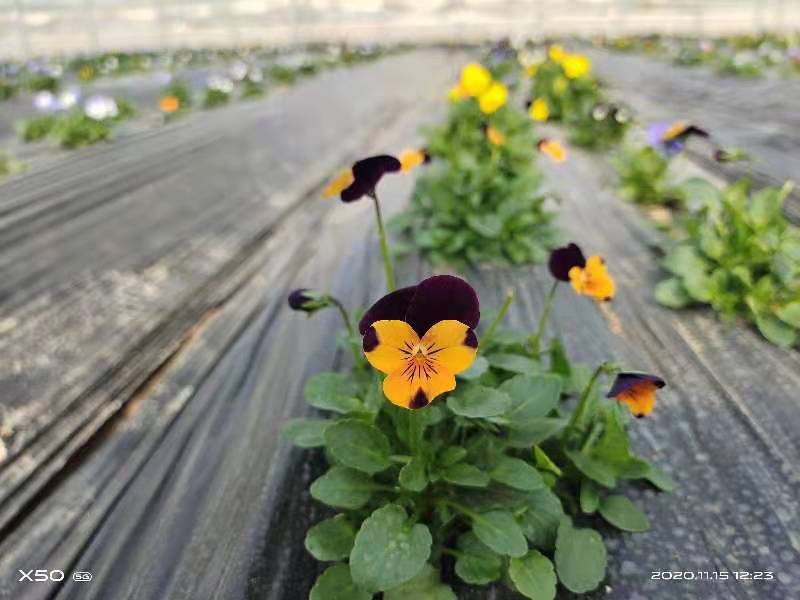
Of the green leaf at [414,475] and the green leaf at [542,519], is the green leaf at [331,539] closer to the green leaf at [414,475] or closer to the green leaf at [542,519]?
the green leaf at [414,475]

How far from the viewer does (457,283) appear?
934 millimetres

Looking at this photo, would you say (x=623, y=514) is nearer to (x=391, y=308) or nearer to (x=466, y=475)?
(x=466, y=475)

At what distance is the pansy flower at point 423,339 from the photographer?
3.03 ft

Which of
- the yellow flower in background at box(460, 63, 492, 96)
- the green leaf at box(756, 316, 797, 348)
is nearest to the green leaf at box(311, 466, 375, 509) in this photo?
the green leaf at box(756, 316, 797, 348)

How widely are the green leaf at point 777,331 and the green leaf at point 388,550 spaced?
151 centimetres

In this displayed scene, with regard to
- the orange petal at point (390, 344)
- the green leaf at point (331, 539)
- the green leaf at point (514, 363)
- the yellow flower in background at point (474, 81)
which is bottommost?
the green leaf at point (331, 539)

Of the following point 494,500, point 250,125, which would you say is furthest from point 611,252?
point 250,125

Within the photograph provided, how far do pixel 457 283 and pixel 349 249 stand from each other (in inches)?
81.3

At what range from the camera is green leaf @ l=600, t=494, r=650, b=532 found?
140 centimetres

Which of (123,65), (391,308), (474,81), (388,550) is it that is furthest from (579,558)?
(123,65)

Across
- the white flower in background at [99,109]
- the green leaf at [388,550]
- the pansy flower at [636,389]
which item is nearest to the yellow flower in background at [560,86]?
the white flower in background at [99,109]

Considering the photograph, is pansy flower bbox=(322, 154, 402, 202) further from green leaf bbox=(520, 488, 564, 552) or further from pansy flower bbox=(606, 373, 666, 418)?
green leaf bbox=(520, 488, 564, 552)

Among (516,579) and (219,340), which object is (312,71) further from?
(516,579)

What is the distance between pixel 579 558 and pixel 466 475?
0.29 meters
